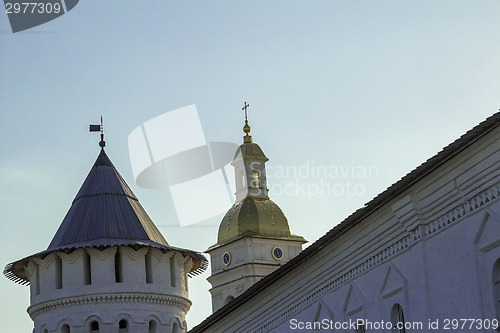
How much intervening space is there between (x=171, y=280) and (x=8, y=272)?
4597 mm

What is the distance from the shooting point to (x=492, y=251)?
1781cm

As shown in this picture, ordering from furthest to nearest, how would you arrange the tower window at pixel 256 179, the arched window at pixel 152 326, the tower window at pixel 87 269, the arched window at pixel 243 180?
the tower window at pixel 256 179
the arched window at pixel 243 180
the arched window at pixel 152 326
the tower window at pixel 87 269

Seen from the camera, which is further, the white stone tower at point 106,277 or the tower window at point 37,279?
the tower window at point 37,279

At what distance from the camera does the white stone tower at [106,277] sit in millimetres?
36656

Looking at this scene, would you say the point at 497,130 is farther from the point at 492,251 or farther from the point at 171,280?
the point at 171,280

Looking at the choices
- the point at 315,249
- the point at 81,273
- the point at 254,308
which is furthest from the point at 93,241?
Answer: the point at 315,249

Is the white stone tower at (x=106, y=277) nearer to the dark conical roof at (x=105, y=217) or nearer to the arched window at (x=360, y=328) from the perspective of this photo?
the dark conical roof at (x=105, y=217)

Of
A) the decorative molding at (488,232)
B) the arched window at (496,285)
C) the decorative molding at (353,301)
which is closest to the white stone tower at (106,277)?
the decorative molding at (353,301)

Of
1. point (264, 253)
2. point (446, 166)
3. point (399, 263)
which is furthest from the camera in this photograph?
point (264, 253)

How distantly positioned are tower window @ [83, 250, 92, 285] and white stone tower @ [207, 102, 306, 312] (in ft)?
38.8

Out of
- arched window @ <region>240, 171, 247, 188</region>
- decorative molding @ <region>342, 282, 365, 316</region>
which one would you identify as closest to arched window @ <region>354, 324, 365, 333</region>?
decorative molding @ <region>342, 282, 365, 316</region>

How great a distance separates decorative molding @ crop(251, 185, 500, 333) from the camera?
18.0m

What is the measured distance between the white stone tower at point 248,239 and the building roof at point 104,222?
879 centimetres

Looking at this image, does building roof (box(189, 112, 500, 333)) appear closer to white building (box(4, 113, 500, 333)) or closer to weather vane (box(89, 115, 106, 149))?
white building (box(4, 113, 500, 333))
